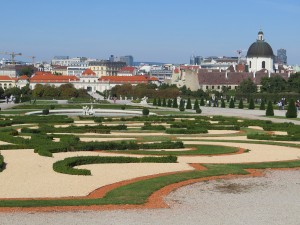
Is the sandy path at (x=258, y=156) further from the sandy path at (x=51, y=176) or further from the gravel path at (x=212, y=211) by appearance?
the gravel path at (x=212, y=211)

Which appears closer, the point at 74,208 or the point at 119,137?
the point at 74,208

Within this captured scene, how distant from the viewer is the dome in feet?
363

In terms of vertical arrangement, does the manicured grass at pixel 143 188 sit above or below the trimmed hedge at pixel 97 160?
below

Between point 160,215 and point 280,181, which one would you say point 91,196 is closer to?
point 160,215

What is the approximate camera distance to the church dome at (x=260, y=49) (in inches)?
4355

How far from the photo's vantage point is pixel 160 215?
28.8ft

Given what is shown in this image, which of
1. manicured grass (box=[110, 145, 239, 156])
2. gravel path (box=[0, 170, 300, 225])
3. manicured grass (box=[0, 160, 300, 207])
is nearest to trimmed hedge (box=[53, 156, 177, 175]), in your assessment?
manicured grass (box=[0, 160, 300, 207])

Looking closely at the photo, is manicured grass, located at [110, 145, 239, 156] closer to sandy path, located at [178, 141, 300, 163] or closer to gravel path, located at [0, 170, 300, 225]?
sandy path, located at [178, 141, 300, 163]

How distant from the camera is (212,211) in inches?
358

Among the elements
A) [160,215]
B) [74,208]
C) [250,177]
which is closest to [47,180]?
[74,208]

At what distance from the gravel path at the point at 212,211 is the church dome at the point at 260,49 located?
333 feet

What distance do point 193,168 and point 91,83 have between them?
4871 inches

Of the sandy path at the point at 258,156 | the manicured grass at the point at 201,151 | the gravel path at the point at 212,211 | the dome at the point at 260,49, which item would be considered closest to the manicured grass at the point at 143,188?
the gravel path at the point at 212,211

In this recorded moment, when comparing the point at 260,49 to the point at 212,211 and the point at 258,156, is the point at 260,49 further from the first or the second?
the point at 212,211
